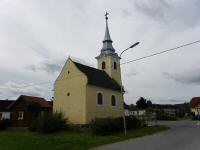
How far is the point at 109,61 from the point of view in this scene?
39000 millimetres

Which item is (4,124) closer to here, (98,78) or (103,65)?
(98,78)

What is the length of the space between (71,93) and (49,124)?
6.64 m

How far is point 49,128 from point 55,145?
10.0m

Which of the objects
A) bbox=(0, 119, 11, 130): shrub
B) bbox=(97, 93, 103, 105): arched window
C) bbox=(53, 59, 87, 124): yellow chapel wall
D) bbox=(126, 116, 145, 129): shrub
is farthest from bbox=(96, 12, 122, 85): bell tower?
bbox=(0, 119, 11, 130): shrub

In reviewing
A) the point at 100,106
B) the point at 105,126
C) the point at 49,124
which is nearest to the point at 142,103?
the point at 100,106

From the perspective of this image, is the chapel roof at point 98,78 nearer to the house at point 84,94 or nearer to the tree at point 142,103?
the house at point 84,94

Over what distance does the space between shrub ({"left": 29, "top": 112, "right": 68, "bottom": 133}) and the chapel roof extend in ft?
20.1

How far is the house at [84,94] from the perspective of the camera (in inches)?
1171

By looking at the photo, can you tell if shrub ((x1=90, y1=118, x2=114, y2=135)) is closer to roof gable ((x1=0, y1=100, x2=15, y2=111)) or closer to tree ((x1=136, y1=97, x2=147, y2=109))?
roof gable ((x1=0, y1=100, x2=15, y2=111))

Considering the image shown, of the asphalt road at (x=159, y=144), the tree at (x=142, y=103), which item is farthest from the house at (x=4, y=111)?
the tree at (x=142, y=103)

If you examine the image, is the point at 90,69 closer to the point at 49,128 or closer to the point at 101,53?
the point at 101,53

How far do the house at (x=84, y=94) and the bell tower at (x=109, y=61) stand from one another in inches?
57.9

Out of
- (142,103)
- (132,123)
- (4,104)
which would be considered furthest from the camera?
(142,103)

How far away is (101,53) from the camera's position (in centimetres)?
4031
